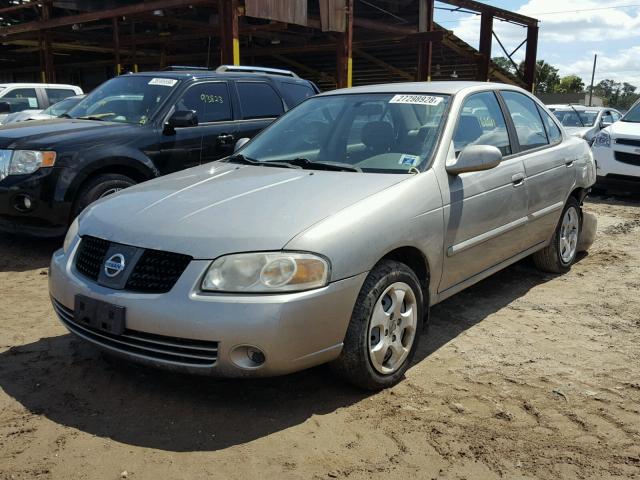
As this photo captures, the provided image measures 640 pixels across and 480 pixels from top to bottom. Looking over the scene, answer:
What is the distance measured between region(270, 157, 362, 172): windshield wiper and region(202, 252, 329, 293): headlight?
1.08 metres


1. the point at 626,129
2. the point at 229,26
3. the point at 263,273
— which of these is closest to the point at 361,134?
the point at 263,273

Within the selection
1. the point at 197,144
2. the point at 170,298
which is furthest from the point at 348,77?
the point at 170,298

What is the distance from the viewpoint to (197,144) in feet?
21.1

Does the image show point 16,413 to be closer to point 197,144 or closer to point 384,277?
point 384,277

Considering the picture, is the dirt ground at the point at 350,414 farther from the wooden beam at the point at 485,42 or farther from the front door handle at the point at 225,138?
the wooden beam at the point at 485,42

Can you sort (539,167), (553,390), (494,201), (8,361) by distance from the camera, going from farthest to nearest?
(539,167) → (494,201) → (8,361) → (553,390)

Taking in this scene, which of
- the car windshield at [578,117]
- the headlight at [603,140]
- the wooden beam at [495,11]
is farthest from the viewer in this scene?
the wooden beam at [495,11]

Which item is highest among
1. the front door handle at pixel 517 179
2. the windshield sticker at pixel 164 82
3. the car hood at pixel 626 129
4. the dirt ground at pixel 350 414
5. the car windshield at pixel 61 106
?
the windshield sticker at pixel 164 82

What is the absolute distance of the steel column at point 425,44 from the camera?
17328 millimetres

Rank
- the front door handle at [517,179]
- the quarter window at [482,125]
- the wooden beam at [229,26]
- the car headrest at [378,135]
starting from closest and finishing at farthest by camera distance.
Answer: the car headrest at [378,135] < the quarter window at [482,125] < the front door handle at [517,179] < the wooden beam at [229,26]

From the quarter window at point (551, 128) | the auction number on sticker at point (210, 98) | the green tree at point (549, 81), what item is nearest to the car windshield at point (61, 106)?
the auction number on sticker at point (210, 98)

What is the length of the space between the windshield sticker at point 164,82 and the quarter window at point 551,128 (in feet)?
12.4

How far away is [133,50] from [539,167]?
17709mm

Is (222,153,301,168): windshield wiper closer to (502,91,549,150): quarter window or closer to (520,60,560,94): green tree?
(502,91,549,150): quarter window
